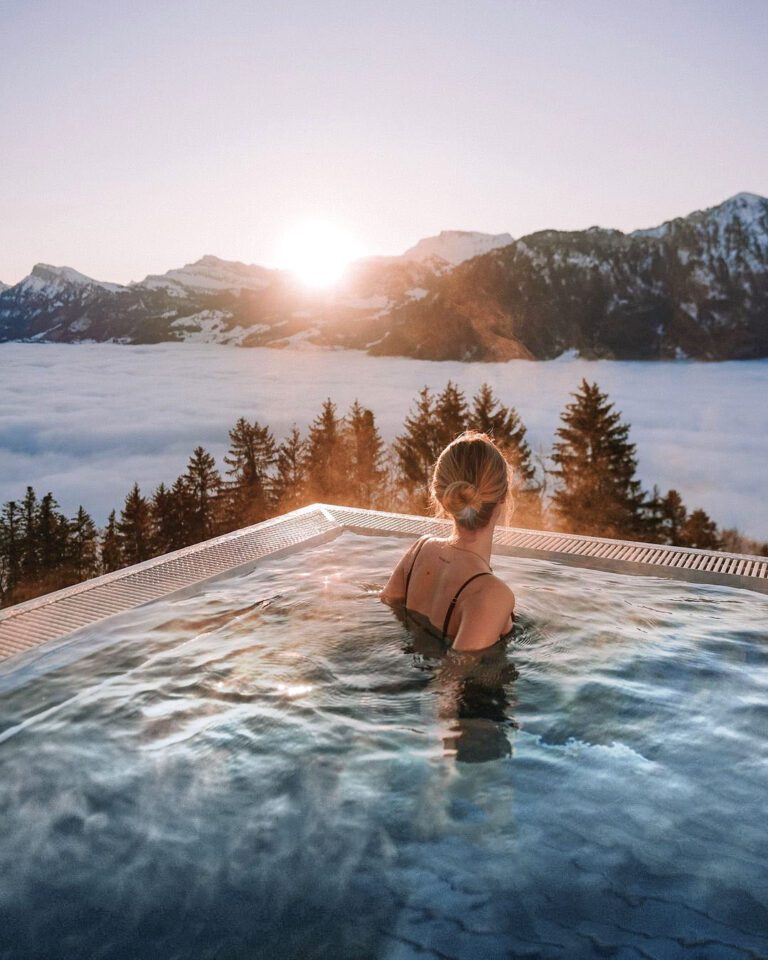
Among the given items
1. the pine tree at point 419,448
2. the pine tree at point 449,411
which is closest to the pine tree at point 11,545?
the pine tree at point 419,448

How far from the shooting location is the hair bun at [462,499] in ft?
8.71

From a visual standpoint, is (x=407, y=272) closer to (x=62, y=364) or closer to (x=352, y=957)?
(x=62, y=364)

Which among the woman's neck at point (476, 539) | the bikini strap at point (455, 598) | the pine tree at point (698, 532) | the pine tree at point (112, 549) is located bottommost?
the pine tree at point (112, 549)

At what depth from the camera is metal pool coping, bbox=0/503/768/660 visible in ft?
11.1

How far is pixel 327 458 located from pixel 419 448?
19.2 feet

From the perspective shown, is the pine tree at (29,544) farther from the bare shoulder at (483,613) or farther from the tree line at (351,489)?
the bare shoulder at (483,613)

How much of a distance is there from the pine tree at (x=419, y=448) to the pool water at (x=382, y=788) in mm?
29898

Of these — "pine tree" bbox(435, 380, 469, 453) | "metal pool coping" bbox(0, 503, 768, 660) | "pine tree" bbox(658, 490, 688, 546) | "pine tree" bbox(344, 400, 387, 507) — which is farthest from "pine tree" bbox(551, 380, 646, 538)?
"metal pool coping" bbox(0, 503, 768, 660)

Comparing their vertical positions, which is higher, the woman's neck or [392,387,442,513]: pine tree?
the woman's neck

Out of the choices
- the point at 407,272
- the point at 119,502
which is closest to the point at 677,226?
the point at 407,272

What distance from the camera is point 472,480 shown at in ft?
8.77

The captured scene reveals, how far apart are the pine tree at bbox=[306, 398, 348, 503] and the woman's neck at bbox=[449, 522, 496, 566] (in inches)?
1300

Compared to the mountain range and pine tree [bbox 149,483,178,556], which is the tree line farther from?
the mountain range

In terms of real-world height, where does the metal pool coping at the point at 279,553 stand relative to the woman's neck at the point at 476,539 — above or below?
below
